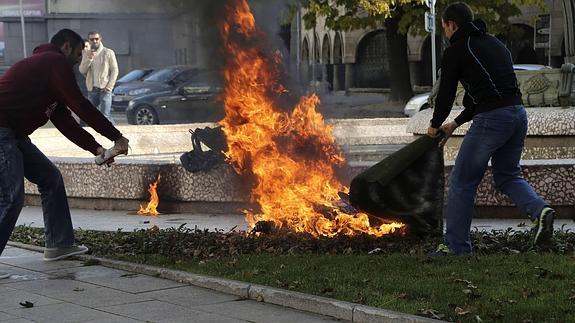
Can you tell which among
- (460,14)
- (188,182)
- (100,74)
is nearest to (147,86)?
(100,74)

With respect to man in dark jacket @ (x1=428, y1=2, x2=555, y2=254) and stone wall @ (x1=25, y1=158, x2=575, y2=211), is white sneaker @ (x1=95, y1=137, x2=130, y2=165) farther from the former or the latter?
stone wall @ (x1=25, y1=158, x2=575, y2=211)

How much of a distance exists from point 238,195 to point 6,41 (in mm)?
44812

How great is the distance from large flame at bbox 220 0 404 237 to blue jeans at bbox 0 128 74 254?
66.8 inches

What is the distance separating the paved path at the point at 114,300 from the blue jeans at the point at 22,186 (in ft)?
1.18

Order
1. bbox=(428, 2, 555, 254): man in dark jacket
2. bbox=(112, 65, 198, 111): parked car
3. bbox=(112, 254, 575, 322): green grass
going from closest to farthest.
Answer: bbox=(112, 254, 575, 322): green grass, bbox=(428, 2, 555, 254): man in dark jacket, bbox=(112, 65, 198, 111): parked car

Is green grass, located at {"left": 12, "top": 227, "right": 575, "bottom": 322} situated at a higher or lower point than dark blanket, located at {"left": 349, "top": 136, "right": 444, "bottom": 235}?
lower

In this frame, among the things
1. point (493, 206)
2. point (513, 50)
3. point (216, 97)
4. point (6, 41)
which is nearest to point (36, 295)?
point (216, 97)

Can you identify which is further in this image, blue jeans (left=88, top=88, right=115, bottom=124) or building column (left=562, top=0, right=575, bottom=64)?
blue jeans (left=88, top=88, right=115, bottom=124)

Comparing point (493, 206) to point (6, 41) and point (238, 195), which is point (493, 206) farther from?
point (6, 41)

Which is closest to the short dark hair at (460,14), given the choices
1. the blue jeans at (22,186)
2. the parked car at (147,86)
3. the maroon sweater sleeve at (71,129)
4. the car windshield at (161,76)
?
the maroon sweater sleeve at (71,129)

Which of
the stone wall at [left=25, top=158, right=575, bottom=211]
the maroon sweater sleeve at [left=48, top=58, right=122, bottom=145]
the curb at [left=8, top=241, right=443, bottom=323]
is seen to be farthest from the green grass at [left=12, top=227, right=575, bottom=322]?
the stone wall at [left=25, top=158, right=575, bottom=211]

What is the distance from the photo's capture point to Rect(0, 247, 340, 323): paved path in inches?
231

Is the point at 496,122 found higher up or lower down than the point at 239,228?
higher up

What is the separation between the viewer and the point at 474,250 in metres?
7.29
